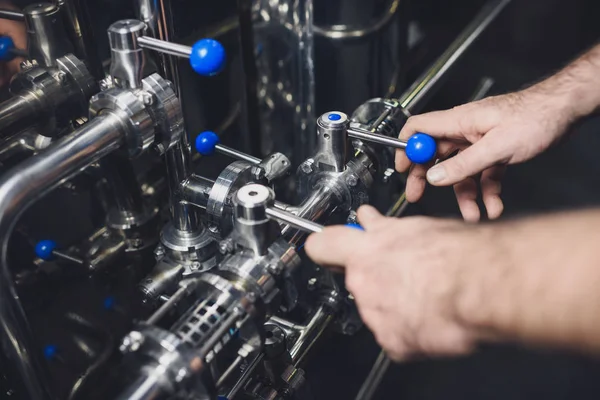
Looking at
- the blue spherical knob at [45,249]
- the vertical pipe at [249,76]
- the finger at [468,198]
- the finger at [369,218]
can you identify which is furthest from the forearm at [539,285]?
the vertical pipe at [249,76]

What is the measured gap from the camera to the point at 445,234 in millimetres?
549

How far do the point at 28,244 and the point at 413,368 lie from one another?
88cm

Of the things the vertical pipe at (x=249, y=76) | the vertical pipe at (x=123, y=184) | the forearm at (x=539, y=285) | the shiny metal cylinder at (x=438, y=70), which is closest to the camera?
the forearm at (x=539, y=285)

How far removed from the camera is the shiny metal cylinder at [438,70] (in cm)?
93

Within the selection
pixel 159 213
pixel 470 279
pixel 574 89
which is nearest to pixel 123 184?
pixel 159 213

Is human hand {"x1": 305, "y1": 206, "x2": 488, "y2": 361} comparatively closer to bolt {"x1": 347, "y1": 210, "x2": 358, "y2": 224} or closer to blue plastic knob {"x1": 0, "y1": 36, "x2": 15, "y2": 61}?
bolt {"x1": 347, "y1": 210, "x2": 358, "y2": 224}

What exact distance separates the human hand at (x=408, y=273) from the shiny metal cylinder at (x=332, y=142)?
17 cm

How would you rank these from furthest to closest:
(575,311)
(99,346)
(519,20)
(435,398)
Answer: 1. (519,20)
2. (435,398)
3. (99,346)
4. (575,311)

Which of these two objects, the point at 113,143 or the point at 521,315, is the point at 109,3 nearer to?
the point at 113,143

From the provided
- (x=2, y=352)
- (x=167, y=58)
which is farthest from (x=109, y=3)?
(x=2, y=352)

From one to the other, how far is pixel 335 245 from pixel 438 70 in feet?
1.80

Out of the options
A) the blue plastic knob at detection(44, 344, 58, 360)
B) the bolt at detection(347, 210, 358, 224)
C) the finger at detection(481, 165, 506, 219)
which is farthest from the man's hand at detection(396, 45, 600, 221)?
Result: the blue plastic knob at detection(44, 344, 58, 360)

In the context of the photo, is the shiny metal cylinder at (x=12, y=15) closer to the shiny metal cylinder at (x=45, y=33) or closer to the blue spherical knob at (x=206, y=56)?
the shiny metal cylinder at (x=45, y=33)

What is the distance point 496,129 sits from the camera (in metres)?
0.78
